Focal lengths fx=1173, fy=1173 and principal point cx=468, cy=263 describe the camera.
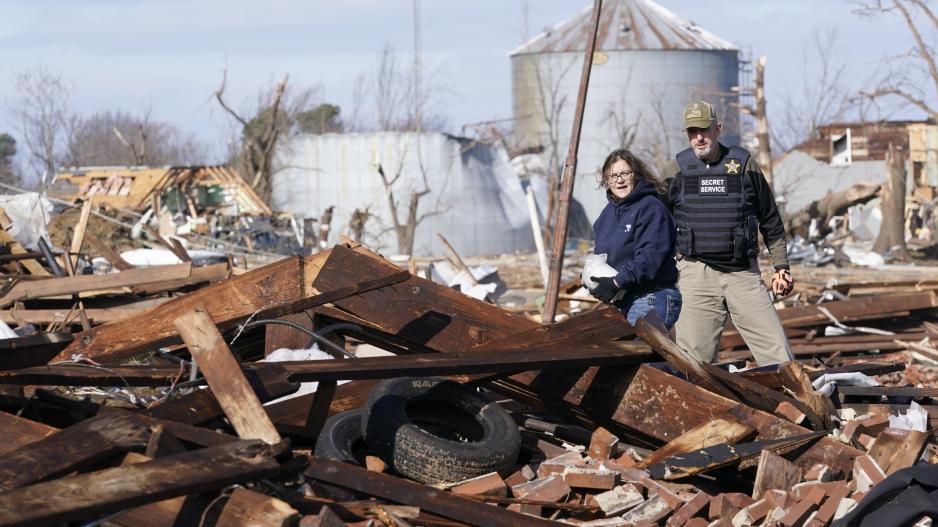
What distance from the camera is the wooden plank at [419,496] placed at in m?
4.05

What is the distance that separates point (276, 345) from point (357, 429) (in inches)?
44.2

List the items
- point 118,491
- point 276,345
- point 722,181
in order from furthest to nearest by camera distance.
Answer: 1. point 722,181
2. point 276,345
3. point 118,491

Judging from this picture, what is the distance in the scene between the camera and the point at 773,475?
452cm

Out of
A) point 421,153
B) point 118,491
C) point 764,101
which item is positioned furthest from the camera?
point 421,153

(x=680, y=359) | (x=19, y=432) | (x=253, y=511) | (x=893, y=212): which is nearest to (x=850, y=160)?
(x=893, y=212)

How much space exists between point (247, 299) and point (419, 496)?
1.72 meters

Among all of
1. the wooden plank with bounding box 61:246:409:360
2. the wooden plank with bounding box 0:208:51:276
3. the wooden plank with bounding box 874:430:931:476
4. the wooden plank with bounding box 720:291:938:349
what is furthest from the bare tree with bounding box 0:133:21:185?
the wooden plank with bounding box 874:430:931:476

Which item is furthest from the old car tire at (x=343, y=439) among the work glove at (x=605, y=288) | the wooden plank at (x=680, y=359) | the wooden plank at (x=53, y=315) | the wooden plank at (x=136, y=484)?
the wooden plank at (x=53, y=315)

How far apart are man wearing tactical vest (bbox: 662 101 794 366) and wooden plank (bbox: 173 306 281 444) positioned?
114 inches

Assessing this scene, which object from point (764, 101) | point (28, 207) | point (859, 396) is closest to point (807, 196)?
point (764, 101)

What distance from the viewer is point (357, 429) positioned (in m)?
4.77

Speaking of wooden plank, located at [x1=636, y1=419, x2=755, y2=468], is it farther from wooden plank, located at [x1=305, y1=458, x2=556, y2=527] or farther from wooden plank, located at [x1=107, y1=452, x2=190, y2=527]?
wooden plank, located at [x1=107, y1=452, x2=190, y2=527]

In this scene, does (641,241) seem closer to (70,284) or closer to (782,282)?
(782,282)

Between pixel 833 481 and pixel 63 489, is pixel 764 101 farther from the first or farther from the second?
pixel 63 489
